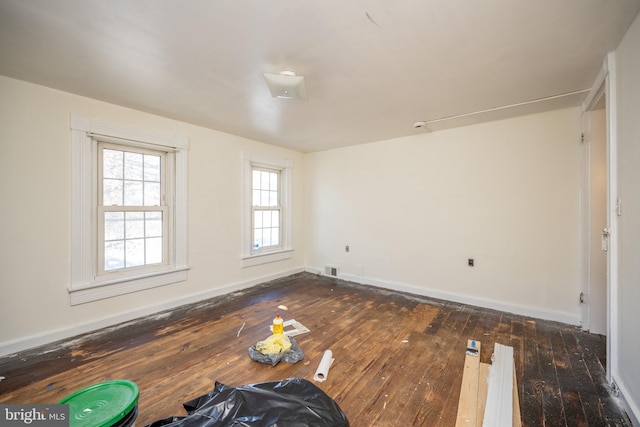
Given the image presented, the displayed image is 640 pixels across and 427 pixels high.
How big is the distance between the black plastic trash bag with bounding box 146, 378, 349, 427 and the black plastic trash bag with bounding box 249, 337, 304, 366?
24.8 inches

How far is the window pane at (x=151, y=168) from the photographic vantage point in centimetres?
315

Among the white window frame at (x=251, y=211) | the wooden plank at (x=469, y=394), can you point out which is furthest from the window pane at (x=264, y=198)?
the wooden plank at (x=469, y=394)

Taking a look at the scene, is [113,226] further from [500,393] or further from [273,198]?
[500,393]

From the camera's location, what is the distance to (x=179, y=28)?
1579 mm

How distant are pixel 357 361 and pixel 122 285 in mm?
2621

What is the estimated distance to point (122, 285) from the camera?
9.38ft

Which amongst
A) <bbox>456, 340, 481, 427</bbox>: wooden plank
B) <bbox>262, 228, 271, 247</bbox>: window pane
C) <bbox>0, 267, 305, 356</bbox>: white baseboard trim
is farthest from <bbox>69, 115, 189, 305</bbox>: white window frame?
<bbox>456, 340, 481, 427</bbox>: wooden plank

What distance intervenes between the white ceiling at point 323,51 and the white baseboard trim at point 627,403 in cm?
223

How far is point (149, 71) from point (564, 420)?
372cm

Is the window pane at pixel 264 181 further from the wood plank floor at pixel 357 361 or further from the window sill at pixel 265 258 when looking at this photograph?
the wood plank floor at pixel 357 361

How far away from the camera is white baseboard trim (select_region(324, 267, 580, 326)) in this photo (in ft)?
9.36

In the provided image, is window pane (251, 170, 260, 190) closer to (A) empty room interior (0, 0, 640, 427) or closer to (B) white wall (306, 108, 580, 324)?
(A) empty room interior (0, 0, 640, 427)
